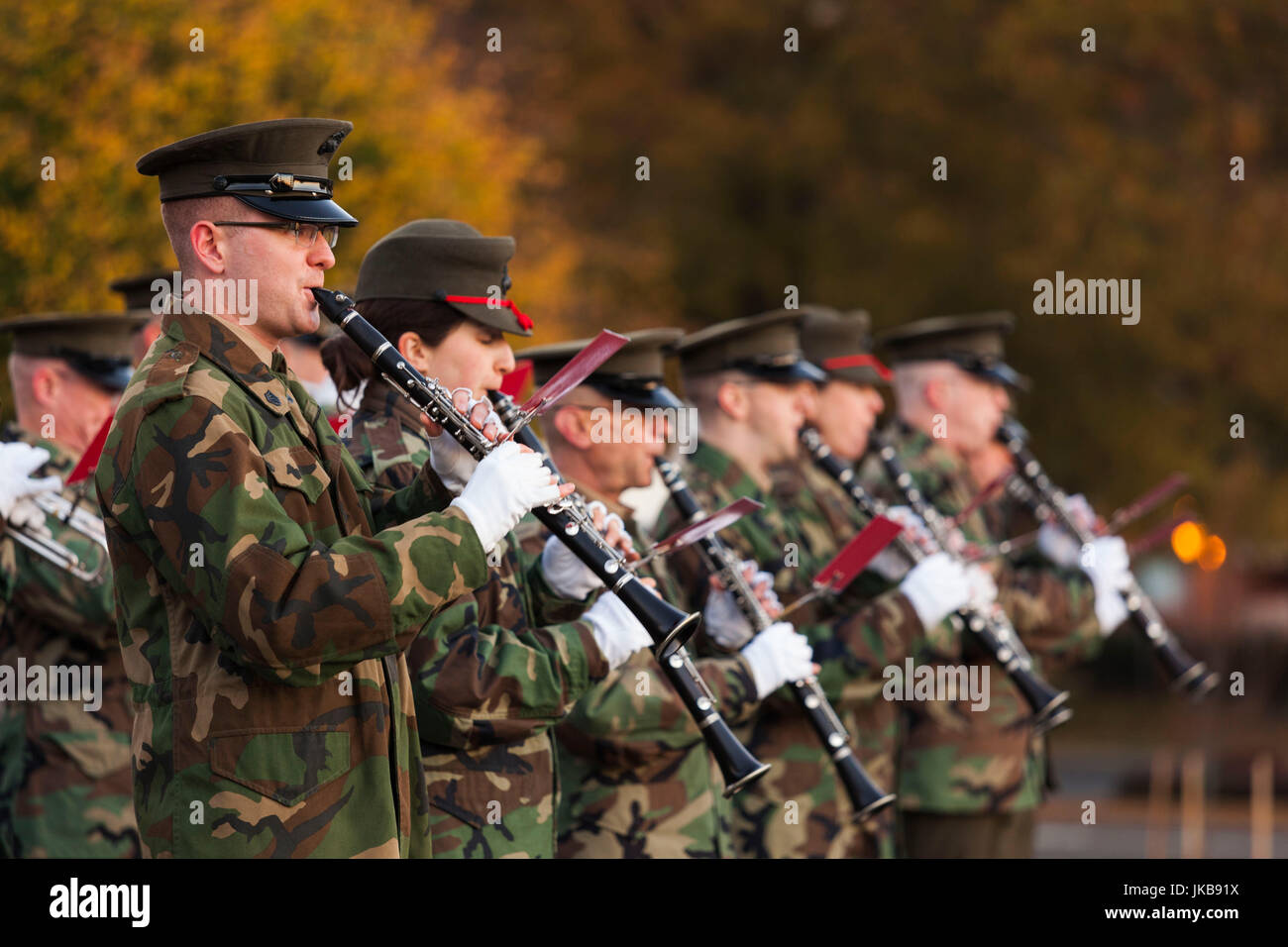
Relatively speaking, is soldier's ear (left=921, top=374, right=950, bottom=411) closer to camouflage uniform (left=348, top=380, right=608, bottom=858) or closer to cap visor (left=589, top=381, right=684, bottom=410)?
cap visor (left=589, top=381, right=684, bottom=410)

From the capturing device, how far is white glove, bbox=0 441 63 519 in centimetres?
536

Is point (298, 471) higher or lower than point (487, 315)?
lower

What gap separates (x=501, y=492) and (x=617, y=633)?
90 centimetres

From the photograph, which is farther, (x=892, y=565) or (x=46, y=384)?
(x=892, y=565)

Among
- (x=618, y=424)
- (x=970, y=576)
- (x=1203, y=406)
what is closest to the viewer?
(x=618, y=424)

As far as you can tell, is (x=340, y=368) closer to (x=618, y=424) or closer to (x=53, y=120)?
(x=618, y=424)

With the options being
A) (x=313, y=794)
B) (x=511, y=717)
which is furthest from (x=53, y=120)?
(x=313, y=794)

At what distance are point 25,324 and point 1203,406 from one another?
13267mm

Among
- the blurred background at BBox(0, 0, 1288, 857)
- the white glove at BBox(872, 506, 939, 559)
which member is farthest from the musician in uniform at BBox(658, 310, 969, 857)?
the blurred background at BBox(0, 0, 1288, 857)

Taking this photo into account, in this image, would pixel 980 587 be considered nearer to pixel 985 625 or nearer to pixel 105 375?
pixel 985 625

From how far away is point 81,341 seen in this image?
6262 mm

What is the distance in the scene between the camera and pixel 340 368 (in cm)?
459

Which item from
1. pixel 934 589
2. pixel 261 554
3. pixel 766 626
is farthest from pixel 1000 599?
pixel 261 554

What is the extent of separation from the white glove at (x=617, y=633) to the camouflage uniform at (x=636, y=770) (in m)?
0.56
